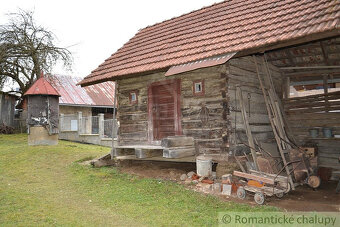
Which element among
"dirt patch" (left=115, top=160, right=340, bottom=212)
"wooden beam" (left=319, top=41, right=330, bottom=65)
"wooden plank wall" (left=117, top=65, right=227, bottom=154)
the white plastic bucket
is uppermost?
"wooden beam" (left=319, top=41, right=330, bottom=65)

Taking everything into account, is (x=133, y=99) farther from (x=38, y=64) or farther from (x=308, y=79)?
(x=38, y=64)

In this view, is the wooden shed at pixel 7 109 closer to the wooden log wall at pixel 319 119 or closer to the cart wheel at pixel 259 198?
the wooden log wall at pixel 319 119

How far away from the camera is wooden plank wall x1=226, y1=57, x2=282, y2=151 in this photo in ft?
25.0

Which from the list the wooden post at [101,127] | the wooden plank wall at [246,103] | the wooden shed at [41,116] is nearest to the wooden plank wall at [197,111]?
the wooden plank wall at [246,103]

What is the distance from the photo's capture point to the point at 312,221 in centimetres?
495

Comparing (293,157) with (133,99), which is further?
(133,99)

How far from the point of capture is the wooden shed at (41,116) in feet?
46.6

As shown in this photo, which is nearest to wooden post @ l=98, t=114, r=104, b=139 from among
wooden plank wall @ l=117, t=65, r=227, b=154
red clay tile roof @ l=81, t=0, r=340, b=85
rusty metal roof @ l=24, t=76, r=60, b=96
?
rusty metal roof @ l=24, t=76, r=60, b=96

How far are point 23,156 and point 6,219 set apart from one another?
24.2ft

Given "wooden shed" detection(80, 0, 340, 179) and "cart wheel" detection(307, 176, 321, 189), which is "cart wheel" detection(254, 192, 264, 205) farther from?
"cart wheel" detection(307, 176, 321, 189)

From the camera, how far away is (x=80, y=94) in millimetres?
23516

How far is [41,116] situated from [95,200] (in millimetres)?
9459

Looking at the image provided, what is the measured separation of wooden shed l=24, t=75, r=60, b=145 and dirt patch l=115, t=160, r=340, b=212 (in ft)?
20.8

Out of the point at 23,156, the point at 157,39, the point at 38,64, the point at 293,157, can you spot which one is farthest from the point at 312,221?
the point at 38,64
